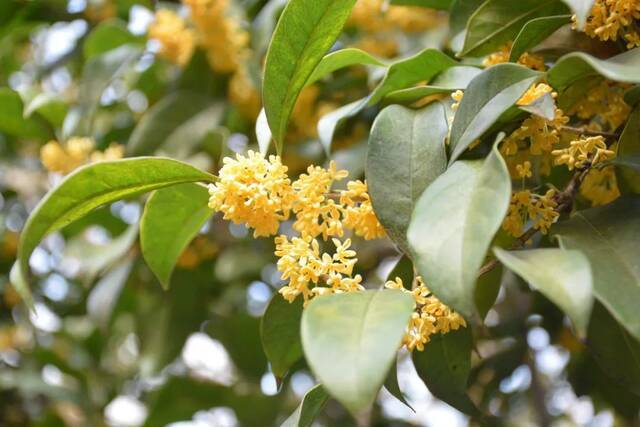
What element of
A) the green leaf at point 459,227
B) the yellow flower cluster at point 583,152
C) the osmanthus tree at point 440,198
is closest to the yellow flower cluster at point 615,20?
the osmanthus tree at point 440,198

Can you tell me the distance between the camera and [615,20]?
29.5 inches

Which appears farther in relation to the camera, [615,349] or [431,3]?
[431,3]

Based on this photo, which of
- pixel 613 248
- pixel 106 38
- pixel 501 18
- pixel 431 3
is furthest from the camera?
pixel 106 38

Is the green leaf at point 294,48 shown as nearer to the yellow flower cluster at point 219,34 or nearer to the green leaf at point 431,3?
the green leaf at point 431,3

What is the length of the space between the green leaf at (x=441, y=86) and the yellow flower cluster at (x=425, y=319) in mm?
245

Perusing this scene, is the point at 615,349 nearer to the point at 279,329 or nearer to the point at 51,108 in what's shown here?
the point at 279,329

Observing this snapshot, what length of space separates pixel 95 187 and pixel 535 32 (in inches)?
17.7

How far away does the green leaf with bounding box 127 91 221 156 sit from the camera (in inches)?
56.4

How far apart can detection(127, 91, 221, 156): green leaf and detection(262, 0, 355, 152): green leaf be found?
2.08 feet

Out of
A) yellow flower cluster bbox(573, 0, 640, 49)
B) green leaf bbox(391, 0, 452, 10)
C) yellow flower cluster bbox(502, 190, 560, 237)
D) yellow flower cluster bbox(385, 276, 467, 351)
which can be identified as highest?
yellow flower cluster bbox(573, 0, 640, 49)

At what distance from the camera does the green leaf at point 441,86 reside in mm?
839

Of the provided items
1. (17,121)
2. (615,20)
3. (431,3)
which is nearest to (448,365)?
(615,20)

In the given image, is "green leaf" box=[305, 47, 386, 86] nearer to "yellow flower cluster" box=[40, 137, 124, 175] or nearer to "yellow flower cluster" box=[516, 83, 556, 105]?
"yellow flower cluster" box=[516, 83, 556, 105]

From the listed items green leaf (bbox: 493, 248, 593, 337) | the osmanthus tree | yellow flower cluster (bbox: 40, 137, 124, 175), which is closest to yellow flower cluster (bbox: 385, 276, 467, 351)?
the osmanthus tree
